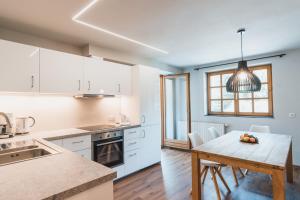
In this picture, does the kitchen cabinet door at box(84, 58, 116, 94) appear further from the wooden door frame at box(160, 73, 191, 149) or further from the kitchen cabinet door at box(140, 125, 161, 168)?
the wooden door frame at box(160, 73, 191, 149)

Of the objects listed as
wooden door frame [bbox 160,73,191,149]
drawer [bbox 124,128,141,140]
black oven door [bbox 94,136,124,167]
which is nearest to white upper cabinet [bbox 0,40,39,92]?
black oven door [bbox 94,136,124,167]

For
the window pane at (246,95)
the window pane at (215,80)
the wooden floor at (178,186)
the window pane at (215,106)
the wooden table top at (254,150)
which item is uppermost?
the window pane at (215,80)

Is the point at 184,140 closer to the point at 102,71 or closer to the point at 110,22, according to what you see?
the point at 102,71

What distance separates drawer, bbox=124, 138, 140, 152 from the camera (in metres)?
3.08

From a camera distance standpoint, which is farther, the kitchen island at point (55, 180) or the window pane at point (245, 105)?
the window pane at point (245, 105)

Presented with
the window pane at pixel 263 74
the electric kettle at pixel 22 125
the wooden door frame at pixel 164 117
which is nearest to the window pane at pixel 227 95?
the window pane at pixel 263 74

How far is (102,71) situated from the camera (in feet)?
9.82

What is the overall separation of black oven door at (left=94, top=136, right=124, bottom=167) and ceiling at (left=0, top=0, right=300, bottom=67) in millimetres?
1657

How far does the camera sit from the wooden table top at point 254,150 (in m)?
1.77

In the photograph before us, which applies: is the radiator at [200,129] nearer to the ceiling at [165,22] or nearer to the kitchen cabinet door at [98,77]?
the ceiling at [165,22]

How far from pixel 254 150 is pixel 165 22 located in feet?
6.38

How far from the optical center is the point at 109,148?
2.84 metres

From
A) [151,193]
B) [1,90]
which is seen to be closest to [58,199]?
[1,90]

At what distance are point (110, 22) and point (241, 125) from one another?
3607mm
